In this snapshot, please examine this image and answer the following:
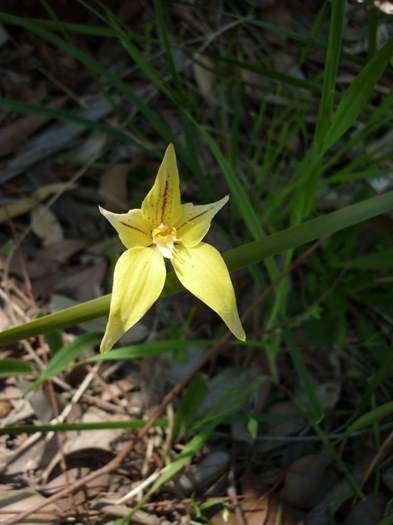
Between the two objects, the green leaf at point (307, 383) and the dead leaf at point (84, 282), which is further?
the dead leaf at point (84, 282)

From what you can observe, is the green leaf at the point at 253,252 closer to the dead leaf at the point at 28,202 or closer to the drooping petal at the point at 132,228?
the drooping petal at the point at 132,228

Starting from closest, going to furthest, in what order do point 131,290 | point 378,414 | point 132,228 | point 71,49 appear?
point 131,290 < point 132,228 < point 378,414 < point 71,49

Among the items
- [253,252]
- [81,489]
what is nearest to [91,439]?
[81,489]

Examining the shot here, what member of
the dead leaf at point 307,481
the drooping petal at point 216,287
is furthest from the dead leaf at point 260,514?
the drooping petal at point 216,287

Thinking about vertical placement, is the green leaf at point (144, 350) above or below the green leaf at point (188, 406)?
above

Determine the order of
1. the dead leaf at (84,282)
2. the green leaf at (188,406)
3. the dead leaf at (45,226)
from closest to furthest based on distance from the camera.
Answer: the green leaf at (188,406) → the dead leaf at (84,282) → the dead leaf at (45,226)

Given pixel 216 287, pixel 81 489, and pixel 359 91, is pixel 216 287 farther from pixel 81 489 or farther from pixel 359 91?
pixel 81 489
